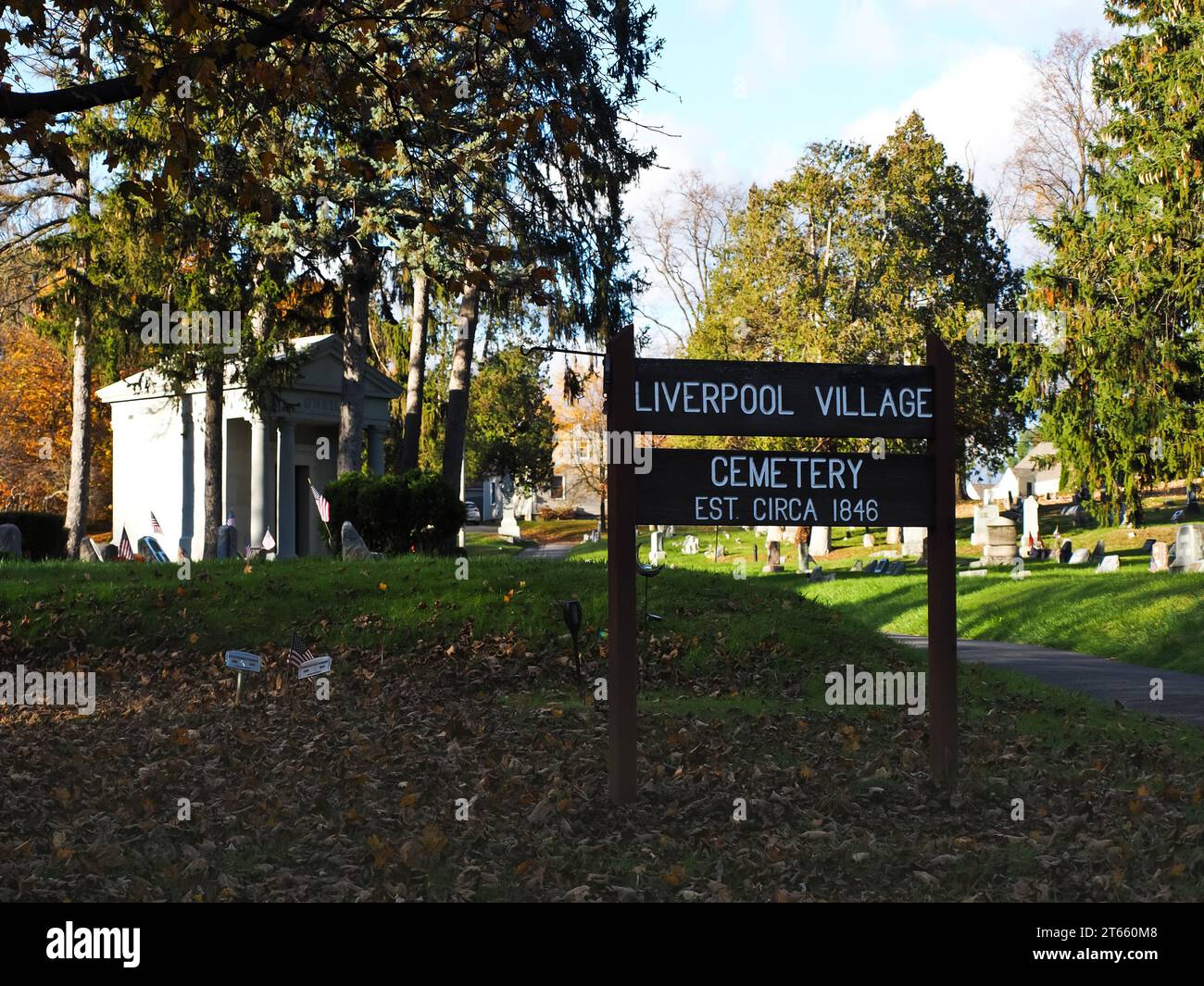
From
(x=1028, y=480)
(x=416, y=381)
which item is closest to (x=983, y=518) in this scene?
(x=416, y=381)

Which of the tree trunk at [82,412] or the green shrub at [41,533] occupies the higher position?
the tree trunk at [82,412]

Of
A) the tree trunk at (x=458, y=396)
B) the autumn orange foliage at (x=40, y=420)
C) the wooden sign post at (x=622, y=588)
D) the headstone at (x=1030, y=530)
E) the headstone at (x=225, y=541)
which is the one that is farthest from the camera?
the autumn orange foliage at (x=40, y=420)

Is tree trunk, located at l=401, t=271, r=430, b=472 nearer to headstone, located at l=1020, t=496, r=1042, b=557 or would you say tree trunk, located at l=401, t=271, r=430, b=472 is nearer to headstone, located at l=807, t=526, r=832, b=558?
headstone, located at l=807, t=526, r=832, b=558

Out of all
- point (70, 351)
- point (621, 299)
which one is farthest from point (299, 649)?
point (70, 351)


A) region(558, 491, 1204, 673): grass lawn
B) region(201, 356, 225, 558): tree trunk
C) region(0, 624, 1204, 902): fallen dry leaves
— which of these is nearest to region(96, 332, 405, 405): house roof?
region(201, 356, 225, 558): tree trunk

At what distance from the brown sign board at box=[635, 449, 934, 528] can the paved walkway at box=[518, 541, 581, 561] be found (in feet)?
111

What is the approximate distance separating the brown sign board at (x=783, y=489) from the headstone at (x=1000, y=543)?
72.4 ft

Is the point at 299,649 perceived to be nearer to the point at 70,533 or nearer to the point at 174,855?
the point at 174,855

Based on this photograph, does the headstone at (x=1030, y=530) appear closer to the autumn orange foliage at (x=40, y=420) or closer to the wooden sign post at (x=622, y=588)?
the wooden sign post at (x=622, y=588)

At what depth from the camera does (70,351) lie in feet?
107

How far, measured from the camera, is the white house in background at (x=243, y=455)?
28.3 m

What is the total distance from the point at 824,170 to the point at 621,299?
16139 millimetres

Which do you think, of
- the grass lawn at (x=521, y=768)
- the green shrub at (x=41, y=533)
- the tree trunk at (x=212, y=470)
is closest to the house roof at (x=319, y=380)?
the tree trunk at (x=212, y=470)

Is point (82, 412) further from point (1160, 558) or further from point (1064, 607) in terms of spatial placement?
point (1160, 558)
